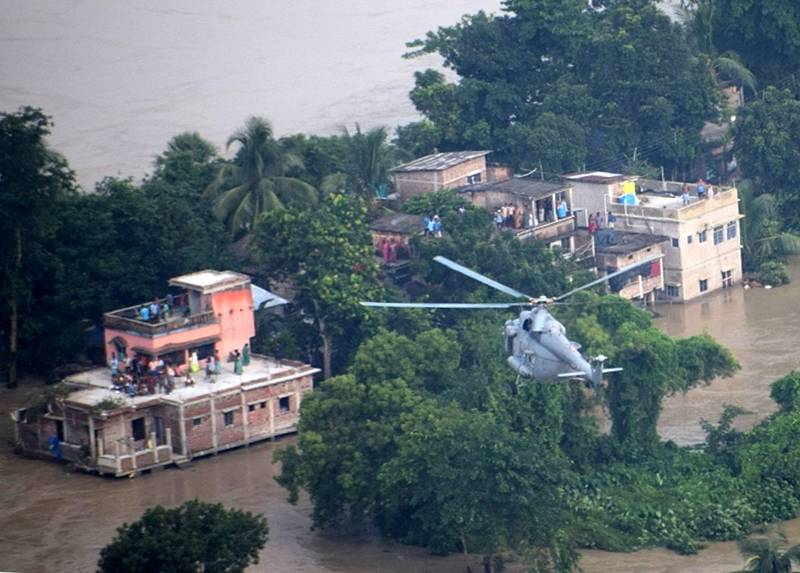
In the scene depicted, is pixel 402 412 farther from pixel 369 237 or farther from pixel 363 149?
pixel 363 149

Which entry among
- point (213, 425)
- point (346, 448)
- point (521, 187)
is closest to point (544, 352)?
point (346, 448)

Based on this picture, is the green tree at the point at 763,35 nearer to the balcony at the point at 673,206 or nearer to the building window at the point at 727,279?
the balcony at the point at 673,206

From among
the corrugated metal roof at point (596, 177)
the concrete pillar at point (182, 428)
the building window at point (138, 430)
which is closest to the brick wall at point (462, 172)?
the corrugated metal roof at point (596, 177)

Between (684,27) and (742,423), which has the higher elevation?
(684,27)

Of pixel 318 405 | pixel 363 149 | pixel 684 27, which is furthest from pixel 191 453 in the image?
pixel 684 27

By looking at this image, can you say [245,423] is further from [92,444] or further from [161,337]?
[92,444]

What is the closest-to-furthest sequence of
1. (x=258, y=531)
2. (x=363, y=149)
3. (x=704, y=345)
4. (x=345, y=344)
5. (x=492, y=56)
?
(x=258, y=531)
(x=704, y=345)
(x=345, y=344)
(x=363, y=149)
(x=492, y=56)

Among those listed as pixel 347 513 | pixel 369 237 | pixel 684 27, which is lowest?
pixel 347 513
